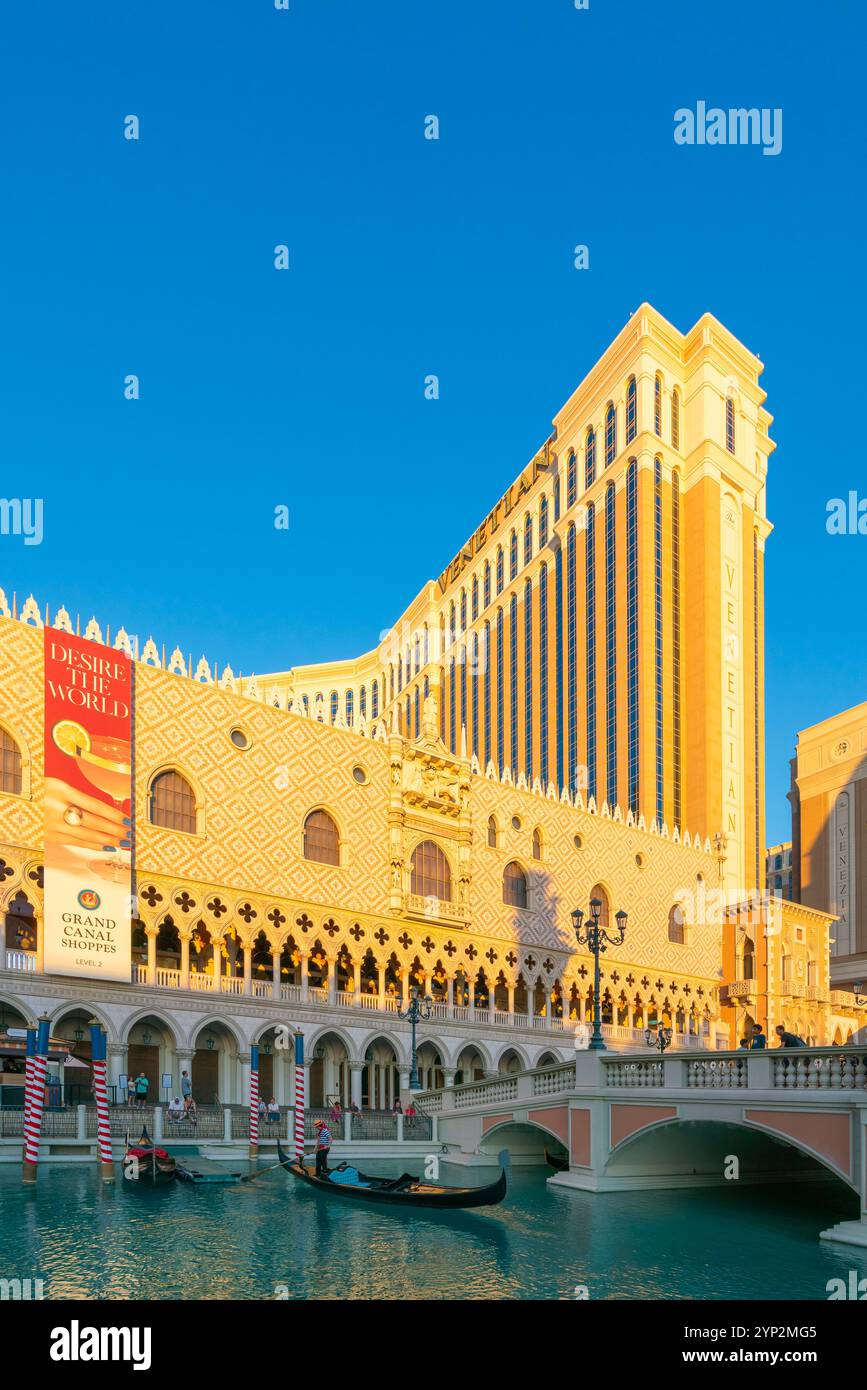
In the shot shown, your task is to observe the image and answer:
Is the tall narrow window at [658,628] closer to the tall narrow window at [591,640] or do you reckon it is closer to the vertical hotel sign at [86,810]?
the tall narrow window at [591,640]

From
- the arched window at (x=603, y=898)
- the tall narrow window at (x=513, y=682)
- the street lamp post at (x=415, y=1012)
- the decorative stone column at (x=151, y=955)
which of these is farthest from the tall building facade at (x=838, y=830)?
the decorative stone column at (x=151, y=955)

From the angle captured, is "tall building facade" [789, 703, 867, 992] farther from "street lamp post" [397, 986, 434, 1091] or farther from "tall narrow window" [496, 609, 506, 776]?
"street lamp post" [397, 986, 434, 1091]

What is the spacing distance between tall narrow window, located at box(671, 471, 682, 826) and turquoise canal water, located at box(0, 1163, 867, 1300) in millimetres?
46025

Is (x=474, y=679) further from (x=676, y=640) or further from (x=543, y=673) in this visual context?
(x=676, y=640)

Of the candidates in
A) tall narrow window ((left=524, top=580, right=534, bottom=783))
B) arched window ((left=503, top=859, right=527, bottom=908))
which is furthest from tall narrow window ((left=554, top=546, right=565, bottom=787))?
arched window ((left=503, top=859, right=527, bottom=908))

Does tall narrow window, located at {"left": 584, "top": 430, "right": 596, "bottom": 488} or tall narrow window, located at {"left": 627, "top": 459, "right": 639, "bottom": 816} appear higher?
tall narrow window, located at {"left": 584, "top": 430, "right": 596, "bottom": 488}

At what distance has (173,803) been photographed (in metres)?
35.7

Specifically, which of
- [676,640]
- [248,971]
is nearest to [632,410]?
[676,640]

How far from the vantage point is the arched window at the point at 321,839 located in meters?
39.1

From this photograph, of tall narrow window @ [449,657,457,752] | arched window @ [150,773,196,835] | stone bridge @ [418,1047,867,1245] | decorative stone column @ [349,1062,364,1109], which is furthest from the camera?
tall narrow window @ [449,657,457,752]

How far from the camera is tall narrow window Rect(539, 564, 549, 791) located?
79.9 metres
